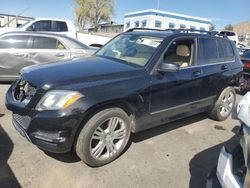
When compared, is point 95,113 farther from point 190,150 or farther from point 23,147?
point 190,150

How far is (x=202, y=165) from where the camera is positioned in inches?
149

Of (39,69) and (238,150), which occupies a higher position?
(39,69)

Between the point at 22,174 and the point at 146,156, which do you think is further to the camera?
the point at 146,156

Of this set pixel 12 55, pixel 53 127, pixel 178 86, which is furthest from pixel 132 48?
pixel 12 55

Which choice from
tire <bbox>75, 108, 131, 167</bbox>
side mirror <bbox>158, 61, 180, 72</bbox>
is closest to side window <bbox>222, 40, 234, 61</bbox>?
side mirror <bbox>158, 61, 180, 72</bbox>

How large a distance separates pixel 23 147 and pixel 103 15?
47.8 metres

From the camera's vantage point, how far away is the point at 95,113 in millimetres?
3266

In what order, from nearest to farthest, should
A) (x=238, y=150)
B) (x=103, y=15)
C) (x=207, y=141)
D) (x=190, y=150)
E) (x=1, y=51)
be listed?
(x=238, y=150) < (x=190, y=150) < (x=207, y=141) < (x=1, y=51) < (x=103, y=15)

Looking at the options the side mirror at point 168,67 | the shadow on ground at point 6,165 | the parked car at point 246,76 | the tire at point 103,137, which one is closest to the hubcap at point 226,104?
the side mirror at point 168,67

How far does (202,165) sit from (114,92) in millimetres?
1678

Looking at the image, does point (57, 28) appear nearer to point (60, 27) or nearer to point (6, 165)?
point (60, 27)

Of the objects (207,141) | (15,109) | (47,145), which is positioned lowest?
(207,141)

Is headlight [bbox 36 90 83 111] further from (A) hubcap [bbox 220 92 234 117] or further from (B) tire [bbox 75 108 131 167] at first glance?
(A) hubcap [bbox 220 92 234 117]

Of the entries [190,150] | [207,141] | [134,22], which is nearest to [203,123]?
[207,141]
